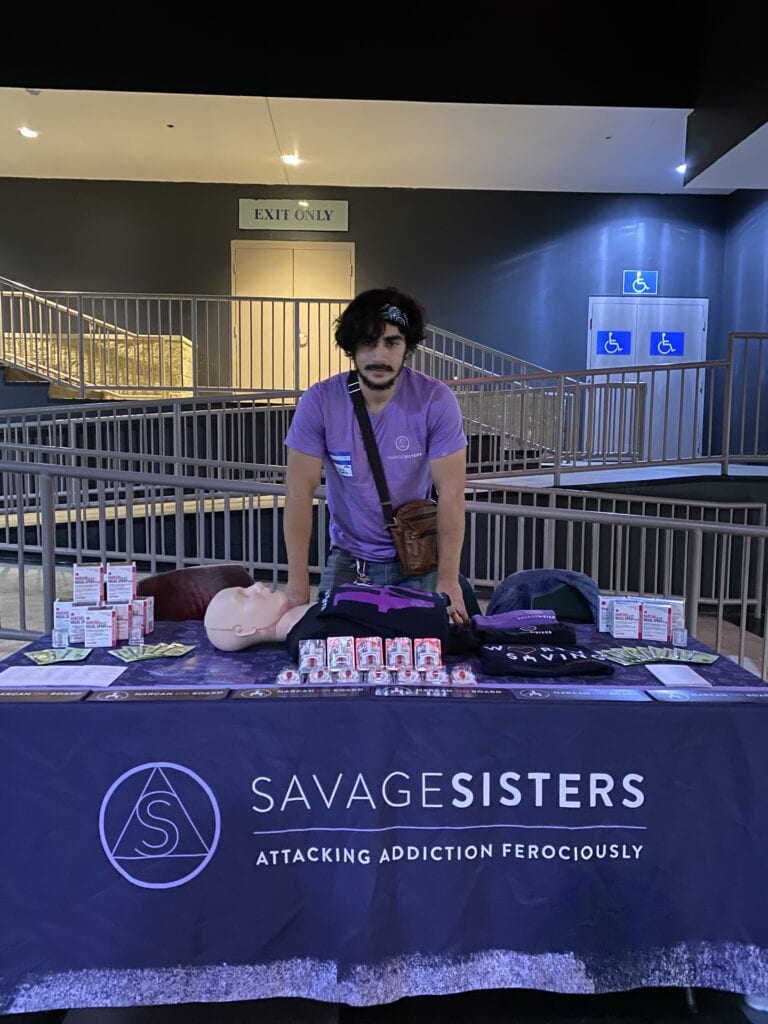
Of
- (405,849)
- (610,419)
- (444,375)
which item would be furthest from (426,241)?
(405,849)

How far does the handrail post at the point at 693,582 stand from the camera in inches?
126

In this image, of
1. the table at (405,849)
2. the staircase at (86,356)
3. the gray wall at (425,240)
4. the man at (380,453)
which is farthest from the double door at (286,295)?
the table at (405,849)

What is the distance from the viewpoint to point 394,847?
1.65 metres

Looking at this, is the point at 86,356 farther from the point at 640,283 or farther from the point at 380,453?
the point at 380,453

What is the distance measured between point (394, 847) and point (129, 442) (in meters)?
7.02

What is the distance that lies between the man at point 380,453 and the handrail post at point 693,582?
136cm

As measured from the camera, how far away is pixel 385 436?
2197 millimetres

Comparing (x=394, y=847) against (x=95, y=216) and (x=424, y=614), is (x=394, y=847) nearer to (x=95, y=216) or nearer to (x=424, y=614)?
(x=424, y=614)

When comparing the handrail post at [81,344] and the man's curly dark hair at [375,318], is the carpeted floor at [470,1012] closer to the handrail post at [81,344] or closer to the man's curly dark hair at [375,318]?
the man's curly dark hair at [375,318]

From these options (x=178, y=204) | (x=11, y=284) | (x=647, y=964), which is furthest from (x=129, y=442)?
(x=647, y=964)

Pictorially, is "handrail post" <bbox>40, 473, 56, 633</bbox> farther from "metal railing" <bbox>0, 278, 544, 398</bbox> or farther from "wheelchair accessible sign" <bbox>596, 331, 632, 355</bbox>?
"wheelchair accessible sign" <bbox>596, 331, 632, 355</bbox>

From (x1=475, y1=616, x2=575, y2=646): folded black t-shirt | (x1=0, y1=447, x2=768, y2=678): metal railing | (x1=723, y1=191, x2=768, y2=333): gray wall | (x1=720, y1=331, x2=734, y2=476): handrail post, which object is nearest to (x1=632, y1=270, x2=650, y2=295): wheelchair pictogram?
(x1=723, y1=191, x2=768, y2=333): gray wall

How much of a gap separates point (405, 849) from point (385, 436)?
1.08m

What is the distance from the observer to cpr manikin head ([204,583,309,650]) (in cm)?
202
